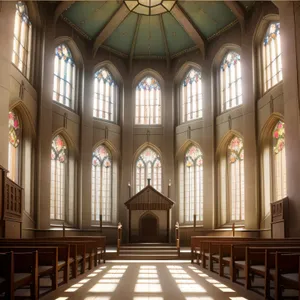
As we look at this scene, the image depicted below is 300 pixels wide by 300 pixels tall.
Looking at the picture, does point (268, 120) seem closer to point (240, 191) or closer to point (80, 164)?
point (240, 191)

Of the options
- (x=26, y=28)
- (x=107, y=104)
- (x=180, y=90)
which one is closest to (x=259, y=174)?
(x=180, y=90)

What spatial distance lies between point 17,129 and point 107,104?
7.37 metres

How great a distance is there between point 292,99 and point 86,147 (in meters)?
11.2

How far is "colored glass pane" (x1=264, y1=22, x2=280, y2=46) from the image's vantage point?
19922 mm

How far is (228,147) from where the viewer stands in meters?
23.2

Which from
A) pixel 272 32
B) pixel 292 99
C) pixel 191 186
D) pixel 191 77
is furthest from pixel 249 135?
pixel 191 77

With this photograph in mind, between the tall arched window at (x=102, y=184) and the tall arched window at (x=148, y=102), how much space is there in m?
2.86

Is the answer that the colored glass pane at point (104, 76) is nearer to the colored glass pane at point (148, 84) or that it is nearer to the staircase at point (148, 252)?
the colored glass pane at point (148, 84)

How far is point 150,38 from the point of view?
24.8 meters

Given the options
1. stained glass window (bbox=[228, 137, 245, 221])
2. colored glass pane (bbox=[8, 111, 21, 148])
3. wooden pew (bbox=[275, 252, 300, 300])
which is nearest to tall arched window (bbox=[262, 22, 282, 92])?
stained glass window (bbox=[228, 137, 245, 221])

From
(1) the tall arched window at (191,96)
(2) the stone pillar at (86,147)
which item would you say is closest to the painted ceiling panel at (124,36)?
(2) the stone pillar at (86,147)

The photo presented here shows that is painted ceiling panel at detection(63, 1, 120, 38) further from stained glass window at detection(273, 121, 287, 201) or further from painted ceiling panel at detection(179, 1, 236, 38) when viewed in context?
stained glass window at detection(273, 121, 287, 201)

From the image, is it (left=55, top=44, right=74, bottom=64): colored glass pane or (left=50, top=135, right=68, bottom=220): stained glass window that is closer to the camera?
(left=50, top=135, right=68, bottom=220): stained glass window

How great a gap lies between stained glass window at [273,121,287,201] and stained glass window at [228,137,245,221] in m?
Result: 2.67
